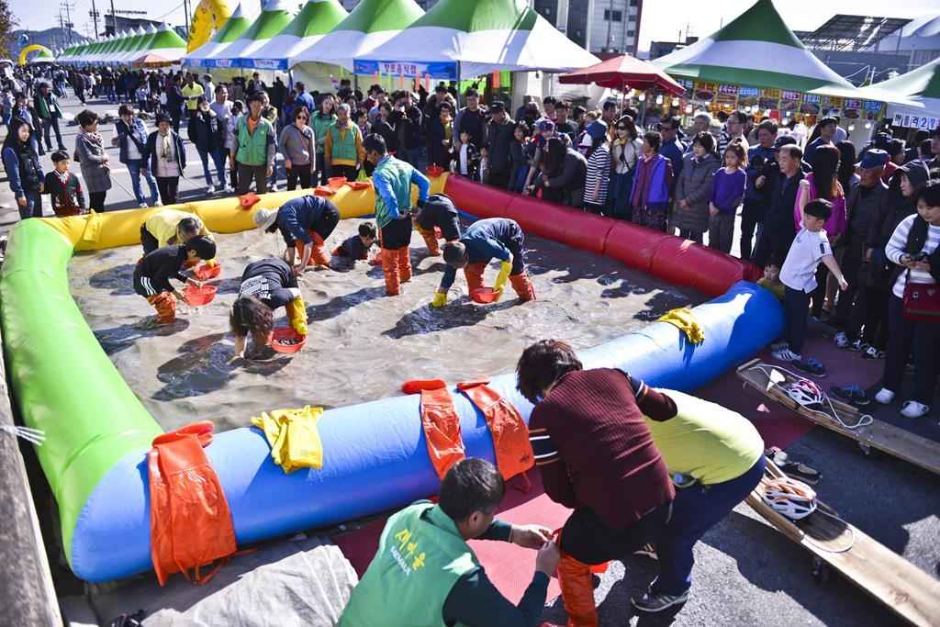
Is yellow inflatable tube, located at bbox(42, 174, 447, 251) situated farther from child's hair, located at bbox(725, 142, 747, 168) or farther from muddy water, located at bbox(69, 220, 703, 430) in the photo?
child's hair, located at bbox(725, 142, 747, 168)

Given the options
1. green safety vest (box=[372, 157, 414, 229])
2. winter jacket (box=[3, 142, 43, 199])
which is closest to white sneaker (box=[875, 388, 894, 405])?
green safety vest (box=[372, 157, 414, 229])

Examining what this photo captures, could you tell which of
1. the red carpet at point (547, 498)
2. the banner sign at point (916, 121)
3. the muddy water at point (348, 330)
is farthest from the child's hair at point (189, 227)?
the banner sign at point (916, 121)

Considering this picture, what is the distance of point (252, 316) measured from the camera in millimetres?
4168

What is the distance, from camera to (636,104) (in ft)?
56.6

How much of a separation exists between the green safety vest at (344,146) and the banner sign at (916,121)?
7563mm

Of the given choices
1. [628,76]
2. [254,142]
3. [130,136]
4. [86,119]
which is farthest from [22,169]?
[628,76]

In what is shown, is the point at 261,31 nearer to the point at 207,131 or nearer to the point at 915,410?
the point at 207,131

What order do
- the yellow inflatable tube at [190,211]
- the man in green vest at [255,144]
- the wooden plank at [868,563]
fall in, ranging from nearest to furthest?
the wooden plank at [868,563] → the yellow inflatable tube at [190,211] → the man in green vest at [255,144]

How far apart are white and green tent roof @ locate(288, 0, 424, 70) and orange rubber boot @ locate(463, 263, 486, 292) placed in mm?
7247

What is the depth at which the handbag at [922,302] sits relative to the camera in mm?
3857

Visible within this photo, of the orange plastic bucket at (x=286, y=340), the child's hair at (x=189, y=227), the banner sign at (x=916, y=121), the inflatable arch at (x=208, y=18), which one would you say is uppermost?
the inflatable arch at (x=208, y=18)

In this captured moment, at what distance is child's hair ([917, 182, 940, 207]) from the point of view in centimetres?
374

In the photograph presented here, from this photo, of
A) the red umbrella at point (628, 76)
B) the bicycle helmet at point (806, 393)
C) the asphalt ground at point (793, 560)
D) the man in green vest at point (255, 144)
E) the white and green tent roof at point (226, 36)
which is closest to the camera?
the asphalt ground at point (793, 560)

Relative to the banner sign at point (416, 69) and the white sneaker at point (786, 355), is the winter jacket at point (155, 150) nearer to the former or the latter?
the banner sign at point (416, 69)
